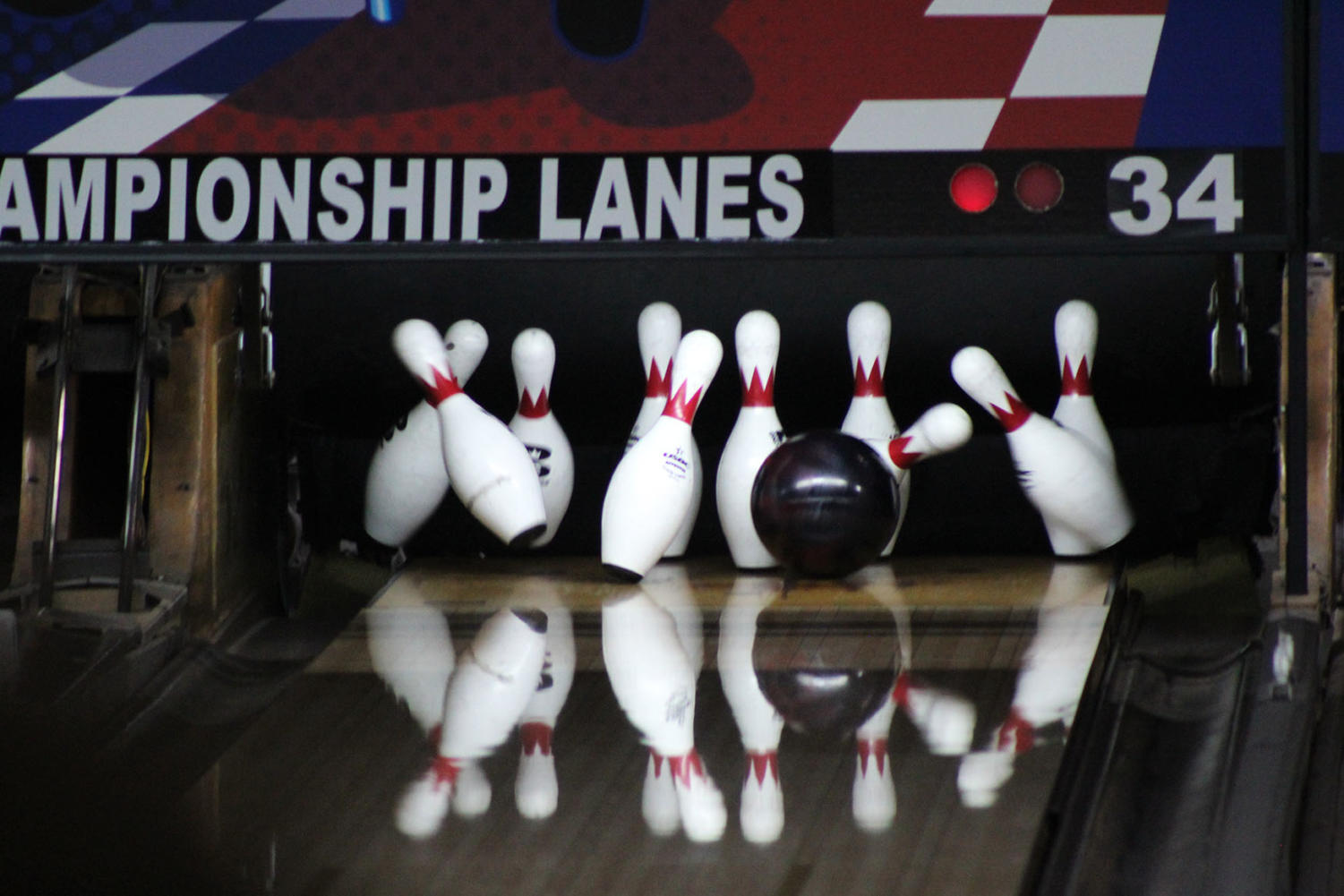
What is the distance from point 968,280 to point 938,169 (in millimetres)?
511

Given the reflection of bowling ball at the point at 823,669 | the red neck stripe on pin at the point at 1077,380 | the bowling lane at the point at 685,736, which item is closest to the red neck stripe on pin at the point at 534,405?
the bowling lane at the point at 685,736

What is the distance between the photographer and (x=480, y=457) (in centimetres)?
222

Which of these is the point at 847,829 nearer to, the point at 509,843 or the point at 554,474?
the point at 509,843

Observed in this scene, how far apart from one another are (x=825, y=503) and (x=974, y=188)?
413 mm

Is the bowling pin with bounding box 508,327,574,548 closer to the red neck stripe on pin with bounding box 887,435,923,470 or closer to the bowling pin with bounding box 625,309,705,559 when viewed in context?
the bowling pin with bounding box 625,309,705,559

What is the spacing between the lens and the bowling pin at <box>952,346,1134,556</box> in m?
2.23

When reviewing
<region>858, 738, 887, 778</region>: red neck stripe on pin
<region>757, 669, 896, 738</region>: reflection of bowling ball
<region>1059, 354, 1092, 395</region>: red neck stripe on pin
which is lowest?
<region>858, 738, 887, 778</region>: red neck stripe on pin

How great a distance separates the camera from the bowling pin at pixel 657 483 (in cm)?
219

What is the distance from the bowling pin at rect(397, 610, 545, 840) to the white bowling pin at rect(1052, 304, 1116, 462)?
2.46 feet

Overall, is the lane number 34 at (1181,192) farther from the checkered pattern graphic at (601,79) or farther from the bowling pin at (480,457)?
the bowling pin at (480,457)

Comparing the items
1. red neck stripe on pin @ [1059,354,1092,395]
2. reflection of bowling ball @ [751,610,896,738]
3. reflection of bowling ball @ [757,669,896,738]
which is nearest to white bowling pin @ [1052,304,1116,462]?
red neck stripe on pin @ [1059,354,1092,395]

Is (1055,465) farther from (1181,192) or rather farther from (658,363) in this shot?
(658,363)

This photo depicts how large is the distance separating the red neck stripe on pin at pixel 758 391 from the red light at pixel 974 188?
0.35 metres

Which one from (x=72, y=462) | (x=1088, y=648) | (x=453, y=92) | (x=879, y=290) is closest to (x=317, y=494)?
(x=72, y=462)
